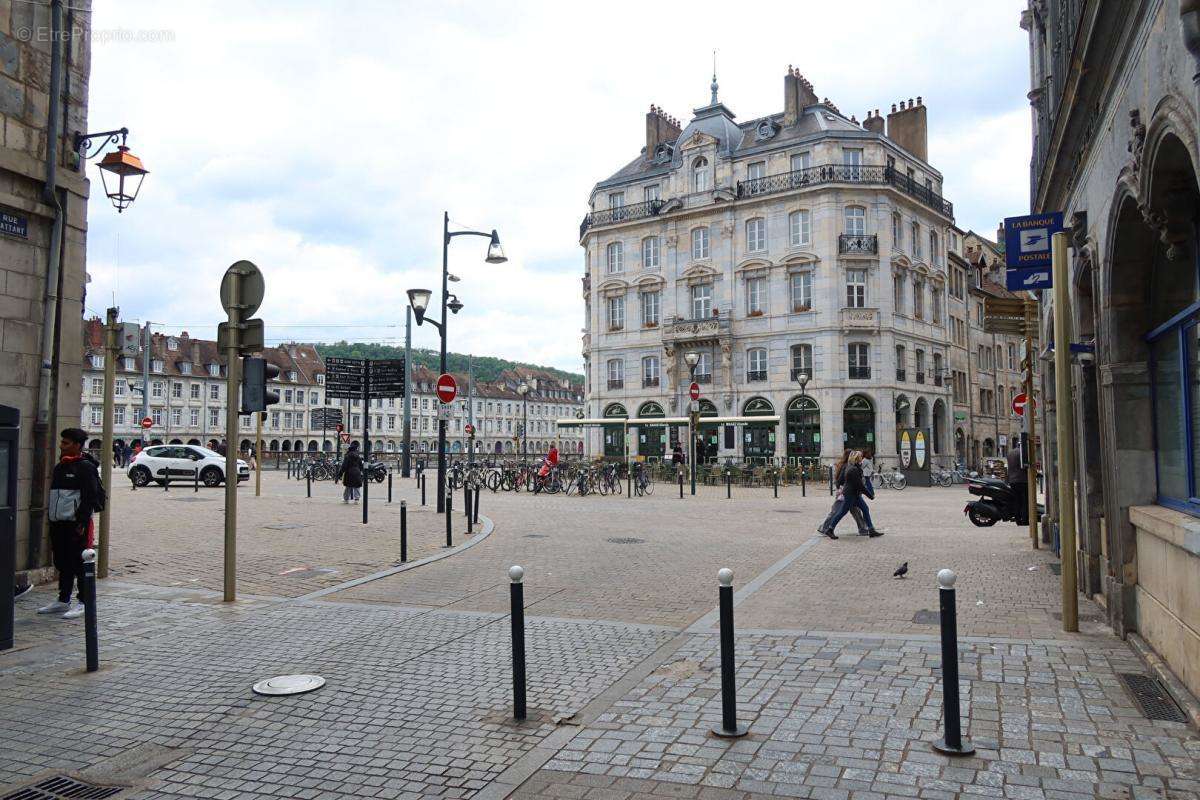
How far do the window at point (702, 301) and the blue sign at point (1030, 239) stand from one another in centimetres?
4026

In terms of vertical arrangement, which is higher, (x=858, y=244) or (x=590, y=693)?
(x=858, y=244)

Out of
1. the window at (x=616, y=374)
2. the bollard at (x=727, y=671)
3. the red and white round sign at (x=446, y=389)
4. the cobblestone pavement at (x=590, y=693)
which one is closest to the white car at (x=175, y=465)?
the red and white round sign at (x=446, y=389)

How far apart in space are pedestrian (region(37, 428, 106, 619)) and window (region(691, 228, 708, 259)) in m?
43.0

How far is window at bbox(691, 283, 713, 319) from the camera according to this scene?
4844cm

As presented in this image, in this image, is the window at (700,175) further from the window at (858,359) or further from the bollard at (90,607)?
the bollard at (90,607)

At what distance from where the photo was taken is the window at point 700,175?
1925 inches

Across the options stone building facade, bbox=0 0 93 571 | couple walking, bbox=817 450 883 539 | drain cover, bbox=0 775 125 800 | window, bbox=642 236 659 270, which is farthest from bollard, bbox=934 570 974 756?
window, bbox=642 236 659 270

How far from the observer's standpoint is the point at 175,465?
29.8m

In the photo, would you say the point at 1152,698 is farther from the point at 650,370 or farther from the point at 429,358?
the point at 429,358

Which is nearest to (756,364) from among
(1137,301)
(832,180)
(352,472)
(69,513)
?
(832,180)

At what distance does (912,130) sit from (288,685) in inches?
2070

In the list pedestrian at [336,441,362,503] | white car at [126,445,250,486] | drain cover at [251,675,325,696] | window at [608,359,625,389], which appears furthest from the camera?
window at [608,359,625,389]

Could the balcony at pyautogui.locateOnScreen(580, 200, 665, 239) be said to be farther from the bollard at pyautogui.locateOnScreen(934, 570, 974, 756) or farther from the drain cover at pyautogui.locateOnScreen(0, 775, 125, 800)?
the drain cover at pyautogui.locateOnScreen(0, 775, 125, 800)

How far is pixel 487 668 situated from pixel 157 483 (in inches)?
1098
